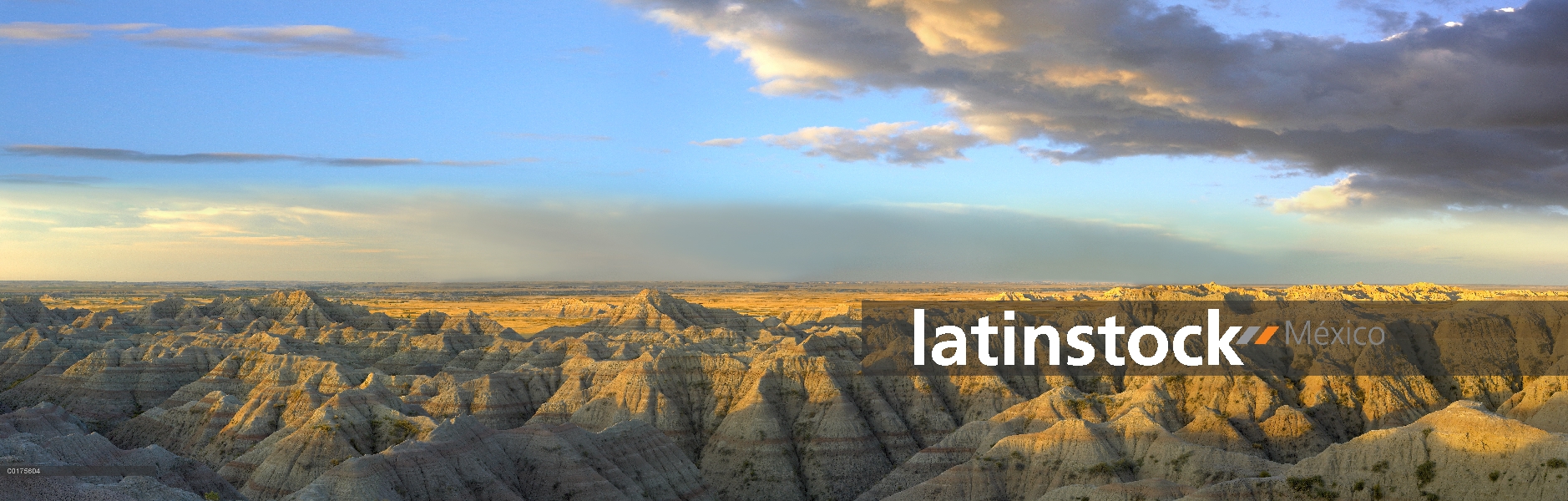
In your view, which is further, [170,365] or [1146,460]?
[170,365]

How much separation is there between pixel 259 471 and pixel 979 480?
5240 cm

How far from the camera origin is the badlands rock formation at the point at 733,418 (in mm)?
63500

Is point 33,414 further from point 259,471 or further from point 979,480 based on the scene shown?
point 979,480

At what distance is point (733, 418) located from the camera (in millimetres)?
107438

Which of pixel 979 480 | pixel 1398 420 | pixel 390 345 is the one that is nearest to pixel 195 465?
pixel 979 480

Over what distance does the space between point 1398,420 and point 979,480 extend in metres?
65.9

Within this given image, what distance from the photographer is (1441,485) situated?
62.5 metres

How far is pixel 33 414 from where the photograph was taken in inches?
3319

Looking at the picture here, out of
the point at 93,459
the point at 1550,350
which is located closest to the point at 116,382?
the point at 93,459

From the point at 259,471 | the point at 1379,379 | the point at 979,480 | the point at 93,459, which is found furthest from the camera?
the point at 1379,379

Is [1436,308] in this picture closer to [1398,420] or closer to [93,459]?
[1398,420]

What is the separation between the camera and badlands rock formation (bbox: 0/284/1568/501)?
6350 centimetres

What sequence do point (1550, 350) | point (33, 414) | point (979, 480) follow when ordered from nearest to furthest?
point (979, 480), point (33, 414), point (1550, 350)

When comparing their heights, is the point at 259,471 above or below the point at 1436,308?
below
